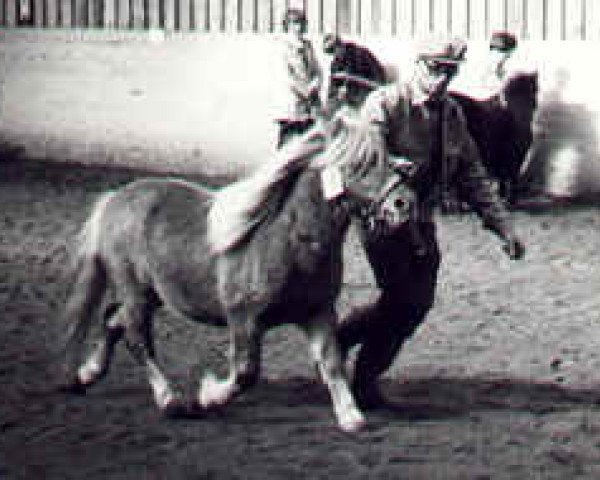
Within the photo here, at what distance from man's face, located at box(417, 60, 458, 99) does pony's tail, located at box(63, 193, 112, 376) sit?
1.62 m

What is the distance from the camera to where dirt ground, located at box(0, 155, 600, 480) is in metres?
6.00

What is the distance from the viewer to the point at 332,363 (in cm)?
643

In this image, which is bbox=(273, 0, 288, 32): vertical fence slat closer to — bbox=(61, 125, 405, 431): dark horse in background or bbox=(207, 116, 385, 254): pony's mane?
bbox=(61, 125, 405, 431): dark horse in background

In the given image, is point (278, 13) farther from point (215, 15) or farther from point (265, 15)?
point (215, 15)

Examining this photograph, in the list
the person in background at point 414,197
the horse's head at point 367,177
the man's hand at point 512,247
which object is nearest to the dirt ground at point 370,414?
the person in background at point 414,197

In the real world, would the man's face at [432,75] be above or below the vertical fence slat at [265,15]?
below

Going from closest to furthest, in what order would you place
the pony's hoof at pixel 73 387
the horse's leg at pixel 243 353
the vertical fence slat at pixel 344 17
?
the horse's leg at pixel 243 353, the pony's hoof at pixel 73 387, the vertical fence slat at pixel 344 17

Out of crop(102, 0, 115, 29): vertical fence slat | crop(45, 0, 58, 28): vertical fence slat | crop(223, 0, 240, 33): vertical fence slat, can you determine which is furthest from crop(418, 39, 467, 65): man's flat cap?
crop(45, 0, 58, 28): vertical fence slat

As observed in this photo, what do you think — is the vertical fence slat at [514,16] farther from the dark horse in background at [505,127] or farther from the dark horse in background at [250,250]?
the dark horse in background at [250,250]

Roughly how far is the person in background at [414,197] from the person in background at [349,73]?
8.71 meters

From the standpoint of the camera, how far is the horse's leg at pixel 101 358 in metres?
7.07

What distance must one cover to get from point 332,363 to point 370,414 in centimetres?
57

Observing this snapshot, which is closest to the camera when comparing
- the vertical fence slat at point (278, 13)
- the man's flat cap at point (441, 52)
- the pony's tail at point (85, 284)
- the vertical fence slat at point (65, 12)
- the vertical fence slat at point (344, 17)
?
the man's flat cap at point (441, 52)

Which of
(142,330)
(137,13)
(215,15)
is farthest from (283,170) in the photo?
(137,13)
